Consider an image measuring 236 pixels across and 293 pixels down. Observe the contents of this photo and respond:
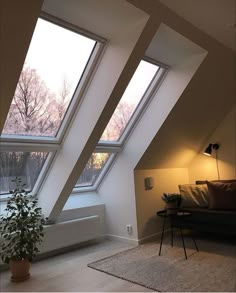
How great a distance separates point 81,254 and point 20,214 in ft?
3.69

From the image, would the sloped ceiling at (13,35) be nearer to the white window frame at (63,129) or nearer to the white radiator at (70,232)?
the white window frame at (63,129)

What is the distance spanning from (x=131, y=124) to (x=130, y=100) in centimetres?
38

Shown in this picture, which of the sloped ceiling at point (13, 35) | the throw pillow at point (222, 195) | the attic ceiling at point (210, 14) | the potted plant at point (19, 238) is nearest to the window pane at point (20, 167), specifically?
the potted plant at point (19, 238)

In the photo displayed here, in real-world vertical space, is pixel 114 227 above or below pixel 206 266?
above

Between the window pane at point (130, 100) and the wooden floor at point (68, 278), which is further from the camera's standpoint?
the window pane at point (130, 100)

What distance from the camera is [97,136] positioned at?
3.16 m

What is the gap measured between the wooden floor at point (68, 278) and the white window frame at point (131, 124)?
1.16 meters

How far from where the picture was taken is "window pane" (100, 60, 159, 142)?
3637mm

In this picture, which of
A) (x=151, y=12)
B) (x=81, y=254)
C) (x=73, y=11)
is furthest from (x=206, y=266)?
(x=73, y=11)

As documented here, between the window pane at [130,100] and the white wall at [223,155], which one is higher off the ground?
the window pane at [130,100]

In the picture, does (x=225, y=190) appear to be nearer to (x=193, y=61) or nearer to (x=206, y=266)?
(x=206, y=266)

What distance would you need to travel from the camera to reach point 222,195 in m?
4.01

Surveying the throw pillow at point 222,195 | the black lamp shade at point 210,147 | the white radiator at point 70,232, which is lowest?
the white radiator at point 70,232

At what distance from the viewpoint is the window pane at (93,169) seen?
4280 millimetres
